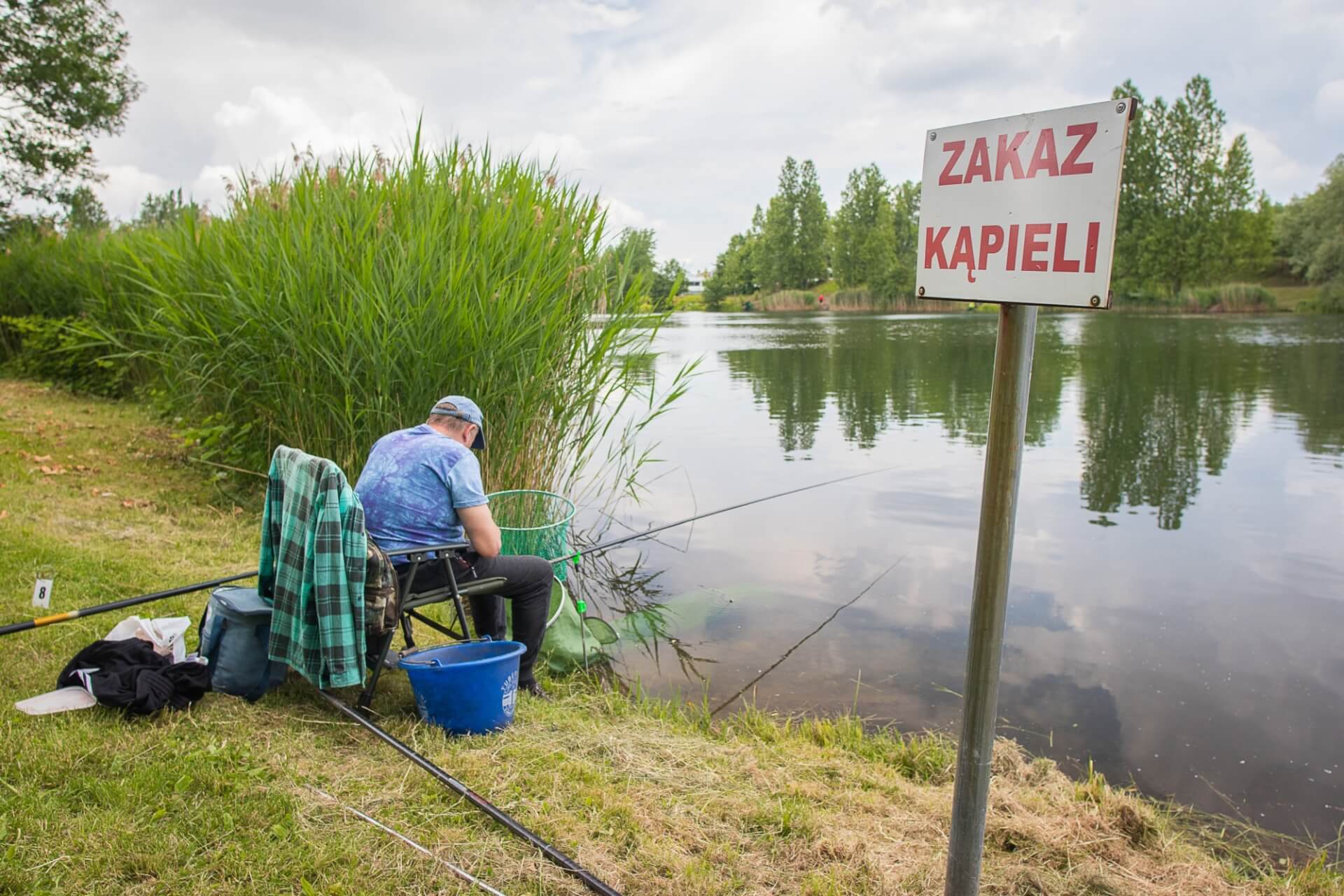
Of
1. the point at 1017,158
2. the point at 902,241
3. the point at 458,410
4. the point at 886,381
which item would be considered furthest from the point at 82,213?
the point at 902,241

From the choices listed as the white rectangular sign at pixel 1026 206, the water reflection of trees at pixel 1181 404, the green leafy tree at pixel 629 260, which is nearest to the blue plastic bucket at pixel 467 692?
the white rectangular sign at pixel 1026 206

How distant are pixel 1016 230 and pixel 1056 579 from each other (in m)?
5.20

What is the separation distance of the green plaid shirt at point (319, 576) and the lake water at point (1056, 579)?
1942mm

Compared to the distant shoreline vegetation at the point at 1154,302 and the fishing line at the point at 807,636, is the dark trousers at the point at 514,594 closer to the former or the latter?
the fishing line at the point at 807,636

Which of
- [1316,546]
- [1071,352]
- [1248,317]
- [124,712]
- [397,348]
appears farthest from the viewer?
[1248,317]

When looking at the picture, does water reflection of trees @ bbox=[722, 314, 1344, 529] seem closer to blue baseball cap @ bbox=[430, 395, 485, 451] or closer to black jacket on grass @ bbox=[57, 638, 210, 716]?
blue baseball cap @ bbox=[430, 395, 485, 451]

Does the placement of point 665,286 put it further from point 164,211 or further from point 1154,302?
point 1154,302

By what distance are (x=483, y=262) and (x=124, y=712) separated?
3029 millimetres

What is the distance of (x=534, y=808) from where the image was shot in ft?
8.71

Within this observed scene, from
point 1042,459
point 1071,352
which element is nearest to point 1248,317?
point 1071,352

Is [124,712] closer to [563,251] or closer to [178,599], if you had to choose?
[178,599]

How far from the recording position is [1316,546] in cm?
713

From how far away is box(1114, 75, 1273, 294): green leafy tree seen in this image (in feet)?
155

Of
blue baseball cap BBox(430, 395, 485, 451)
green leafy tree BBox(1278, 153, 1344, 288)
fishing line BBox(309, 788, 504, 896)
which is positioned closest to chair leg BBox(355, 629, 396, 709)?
fishing line BBox(309, 788, 504, 896)
